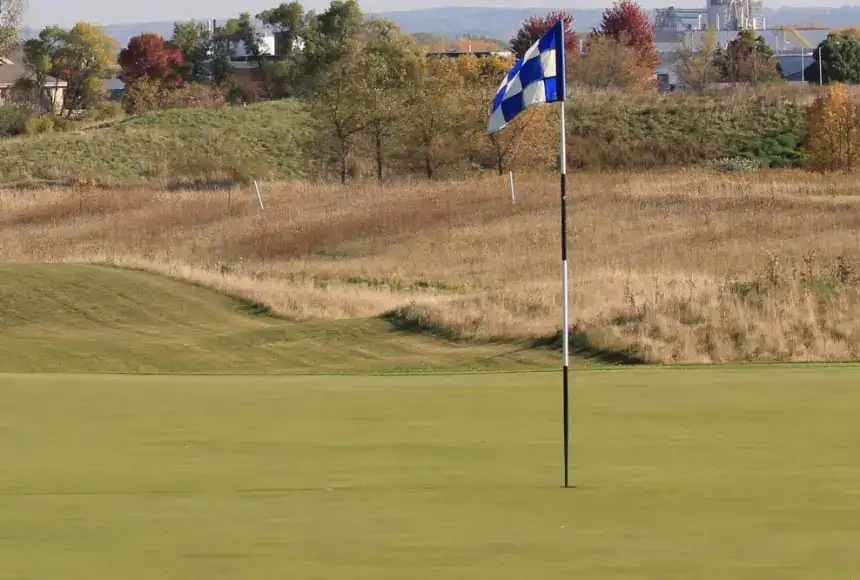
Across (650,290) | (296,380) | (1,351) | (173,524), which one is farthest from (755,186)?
(173,524)

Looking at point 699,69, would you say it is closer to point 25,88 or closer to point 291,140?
point 291,140

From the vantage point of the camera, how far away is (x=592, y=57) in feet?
302

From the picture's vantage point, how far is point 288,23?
10419 cm

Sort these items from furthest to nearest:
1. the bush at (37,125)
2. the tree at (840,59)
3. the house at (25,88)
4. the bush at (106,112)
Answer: the house at (25,88) → the tree at (840,59) → the bush at (106,112) → the bush at (37,125)

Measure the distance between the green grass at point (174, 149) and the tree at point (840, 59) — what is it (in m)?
41.5

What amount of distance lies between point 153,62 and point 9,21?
3762 cm

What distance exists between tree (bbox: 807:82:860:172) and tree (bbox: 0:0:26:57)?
3661cm

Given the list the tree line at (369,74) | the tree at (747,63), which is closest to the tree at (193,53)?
the tree line at (369,74)

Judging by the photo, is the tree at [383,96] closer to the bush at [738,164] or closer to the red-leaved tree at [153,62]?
the bush at [738,164]

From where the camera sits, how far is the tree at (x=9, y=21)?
210 feet

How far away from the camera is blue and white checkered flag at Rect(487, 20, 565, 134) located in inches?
340

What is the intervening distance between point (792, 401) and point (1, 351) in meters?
13.8

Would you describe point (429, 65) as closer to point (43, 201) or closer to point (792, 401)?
point (43, 201)

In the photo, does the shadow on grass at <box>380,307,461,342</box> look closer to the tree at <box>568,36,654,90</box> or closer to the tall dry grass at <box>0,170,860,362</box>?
the tall dry grass at <box>0,170,860,362</box>
